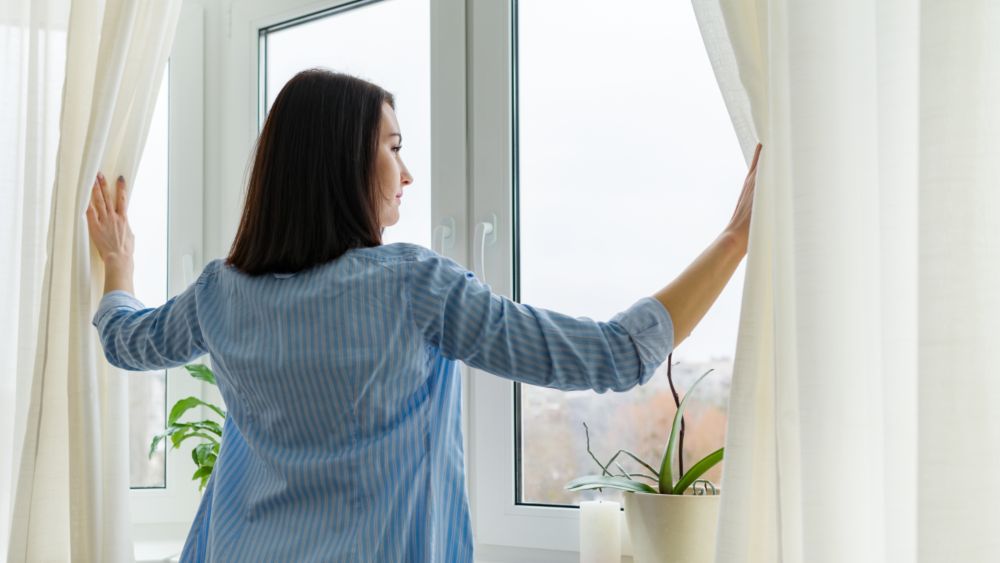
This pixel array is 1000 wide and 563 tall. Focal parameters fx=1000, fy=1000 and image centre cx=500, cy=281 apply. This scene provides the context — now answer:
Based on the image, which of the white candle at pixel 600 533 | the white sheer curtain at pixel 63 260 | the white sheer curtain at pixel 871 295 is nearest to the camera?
the white sheer curtain at pixel 871 295

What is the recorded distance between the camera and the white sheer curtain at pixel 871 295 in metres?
0.92

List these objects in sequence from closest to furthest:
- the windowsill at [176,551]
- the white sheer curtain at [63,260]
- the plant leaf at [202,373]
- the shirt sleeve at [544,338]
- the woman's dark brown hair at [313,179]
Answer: the shirt sleeve at [544,338] → the woman's dark brown hair at [313,179] → the white sheer curtain at [63,260] → the windowsill at [176,551] → the plant leaf at [202,373]

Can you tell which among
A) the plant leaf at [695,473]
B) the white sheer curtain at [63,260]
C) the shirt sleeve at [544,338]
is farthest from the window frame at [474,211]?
the shirt sleeve at [544,338]

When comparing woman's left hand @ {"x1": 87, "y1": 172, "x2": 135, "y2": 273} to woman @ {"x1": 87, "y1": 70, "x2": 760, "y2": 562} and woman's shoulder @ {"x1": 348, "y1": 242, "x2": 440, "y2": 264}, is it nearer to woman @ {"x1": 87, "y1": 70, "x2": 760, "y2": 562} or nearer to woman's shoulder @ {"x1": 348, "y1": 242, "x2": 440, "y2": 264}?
woman @ {"x1": 87, "y1": 70, "x2": 760, "y2": 562}

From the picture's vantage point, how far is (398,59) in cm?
198

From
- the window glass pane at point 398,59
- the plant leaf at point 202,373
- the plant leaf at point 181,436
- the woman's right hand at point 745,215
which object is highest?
the window glass pane at point 398,59

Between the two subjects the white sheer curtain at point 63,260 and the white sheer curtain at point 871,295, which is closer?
the white sheer curtain at point 871,295

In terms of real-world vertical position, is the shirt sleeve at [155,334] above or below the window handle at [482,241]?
below

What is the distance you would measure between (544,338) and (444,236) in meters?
0.77

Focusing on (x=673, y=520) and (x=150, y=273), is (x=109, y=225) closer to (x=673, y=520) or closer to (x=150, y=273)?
(x=150, y=273)

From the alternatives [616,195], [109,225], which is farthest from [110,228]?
[616,195]

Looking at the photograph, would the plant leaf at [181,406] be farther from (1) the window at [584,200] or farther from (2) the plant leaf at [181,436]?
(1) the window at [584,200]

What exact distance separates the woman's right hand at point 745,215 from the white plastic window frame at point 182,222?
1.37 metres

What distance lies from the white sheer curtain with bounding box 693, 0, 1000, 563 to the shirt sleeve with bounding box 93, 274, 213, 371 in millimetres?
732
